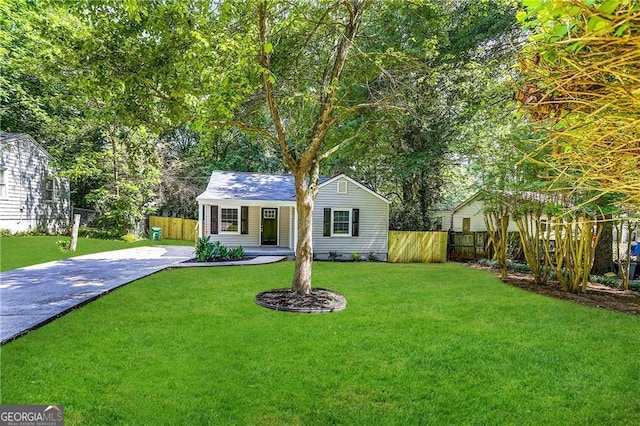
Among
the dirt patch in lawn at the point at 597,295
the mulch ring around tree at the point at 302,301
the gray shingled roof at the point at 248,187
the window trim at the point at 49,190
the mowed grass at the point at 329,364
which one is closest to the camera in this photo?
the mowed grass at the point at 329,364

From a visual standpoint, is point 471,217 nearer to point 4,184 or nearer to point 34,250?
point 34,250

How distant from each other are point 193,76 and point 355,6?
344cm

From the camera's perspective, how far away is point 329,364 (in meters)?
4.14

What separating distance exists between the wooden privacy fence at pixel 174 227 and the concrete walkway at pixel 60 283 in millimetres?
7119

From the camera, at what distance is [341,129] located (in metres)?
10.0

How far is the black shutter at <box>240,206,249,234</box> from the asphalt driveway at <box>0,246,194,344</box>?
323 cm

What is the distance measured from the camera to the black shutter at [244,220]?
1520 cm

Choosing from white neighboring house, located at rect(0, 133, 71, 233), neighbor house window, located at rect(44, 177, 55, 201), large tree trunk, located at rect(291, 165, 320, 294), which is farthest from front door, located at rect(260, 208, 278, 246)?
neighbor house window, located at rect(44, 177, 55, 201)

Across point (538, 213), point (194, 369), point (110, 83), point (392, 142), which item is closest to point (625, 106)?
point (194, 369)

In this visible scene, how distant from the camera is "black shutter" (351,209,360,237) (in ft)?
47.5

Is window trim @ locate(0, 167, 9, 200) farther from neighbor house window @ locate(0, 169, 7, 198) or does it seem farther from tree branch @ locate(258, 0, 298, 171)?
tree branch @ locate(258, 0, 298, 171)

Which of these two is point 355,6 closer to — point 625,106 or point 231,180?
point 625,106

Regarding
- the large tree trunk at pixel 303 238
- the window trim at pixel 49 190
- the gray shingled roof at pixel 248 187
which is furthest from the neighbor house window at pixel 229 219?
the window trim at pixel 49 190

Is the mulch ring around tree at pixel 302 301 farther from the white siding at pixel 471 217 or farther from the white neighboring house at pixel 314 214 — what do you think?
the white siding at pixel 471 217
